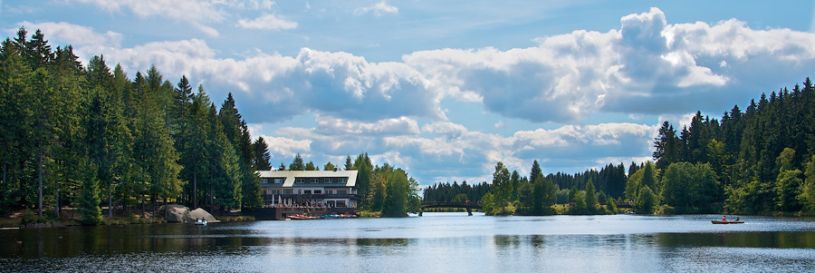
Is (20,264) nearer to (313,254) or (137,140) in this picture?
(313,254)

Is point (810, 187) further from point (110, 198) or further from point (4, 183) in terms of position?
point (4, 183)

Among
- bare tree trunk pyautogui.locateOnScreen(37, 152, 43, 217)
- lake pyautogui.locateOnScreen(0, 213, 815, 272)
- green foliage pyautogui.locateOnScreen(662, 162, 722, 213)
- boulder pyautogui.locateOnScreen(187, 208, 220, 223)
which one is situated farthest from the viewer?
green foliage pyautogui.locateOnScreen(662, 162, 722, 213)

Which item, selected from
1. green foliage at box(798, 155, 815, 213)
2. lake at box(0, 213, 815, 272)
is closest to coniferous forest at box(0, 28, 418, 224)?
lake at box(0, 213, 815, 272)

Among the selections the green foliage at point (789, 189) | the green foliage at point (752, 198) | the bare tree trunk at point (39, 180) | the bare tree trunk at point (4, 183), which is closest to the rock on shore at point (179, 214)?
the bare tree trunk at point (39, 180)

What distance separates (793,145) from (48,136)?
136 metres

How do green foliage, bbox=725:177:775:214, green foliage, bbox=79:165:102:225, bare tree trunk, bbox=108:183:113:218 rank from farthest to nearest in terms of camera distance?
1. green foliage, bbox=725:177:775:214
2. bare tree trunk, bbox=108:183:113:218
3. green foliage, bbox=79:165:102:225

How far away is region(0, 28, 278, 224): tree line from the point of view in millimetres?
101062

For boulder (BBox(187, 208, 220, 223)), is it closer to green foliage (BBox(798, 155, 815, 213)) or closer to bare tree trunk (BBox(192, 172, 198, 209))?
bare tree trunk (BBox(192, 172, 198, 209))

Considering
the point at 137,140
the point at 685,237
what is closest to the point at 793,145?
the point at 685,237

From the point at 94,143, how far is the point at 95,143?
0.44 ft

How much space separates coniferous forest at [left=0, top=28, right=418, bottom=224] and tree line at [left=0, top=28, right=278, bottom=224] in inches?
5.6

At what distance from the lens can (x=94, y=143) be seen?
11162 cm

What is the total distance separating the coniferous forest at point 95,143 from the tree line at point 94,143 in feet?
0.47

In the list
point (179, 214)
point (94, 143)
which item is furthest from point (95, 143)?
point (179, 214)
